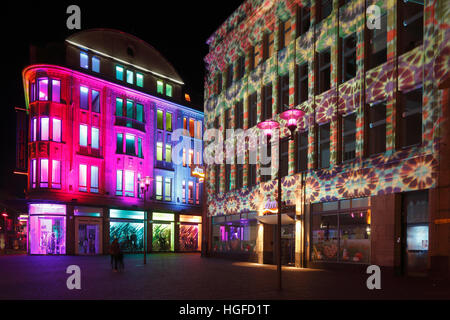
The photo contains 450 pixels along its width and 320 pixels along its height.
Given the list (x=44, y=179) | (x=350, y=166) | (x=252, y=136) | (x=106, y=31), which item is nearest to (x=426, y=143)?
(x=350, y=166)

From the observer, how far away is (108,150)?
4150 centimetres

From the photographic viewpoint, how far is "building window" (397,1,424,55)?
59.5ft

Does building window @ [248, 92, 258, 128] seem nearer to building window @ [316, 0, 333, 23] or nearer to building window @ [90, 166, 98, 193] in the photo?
building window @ [316, 0, 333, 23]

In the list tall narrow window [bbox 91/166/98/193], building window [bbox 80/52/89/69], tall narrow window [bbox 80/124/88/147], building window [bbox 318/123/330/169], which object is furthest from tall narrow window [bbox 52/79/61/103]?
building window [bbox 318/123/330/169]

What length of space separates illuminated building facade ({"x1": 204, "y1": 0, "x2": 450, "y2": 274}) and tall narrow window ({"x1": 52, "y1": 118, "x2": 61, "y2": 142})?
17.0 meters

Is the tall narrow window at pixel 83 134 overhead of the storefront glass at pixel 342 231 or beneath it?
overhead

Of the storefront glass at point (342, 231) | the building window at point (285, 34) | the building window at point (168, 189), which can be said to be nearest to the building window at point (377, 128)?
the storefront glass at point (342, 231)

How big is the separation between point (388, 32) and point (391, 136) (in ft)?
16.4

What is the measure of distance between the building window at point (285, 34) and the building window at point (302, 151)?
6.42m

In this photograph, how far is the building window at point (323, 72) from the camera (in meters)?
23.5

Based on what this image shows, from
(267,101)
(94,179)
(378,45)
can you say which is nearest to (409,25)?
(378,45)

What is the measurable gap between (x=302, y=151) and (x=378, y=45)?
765cm

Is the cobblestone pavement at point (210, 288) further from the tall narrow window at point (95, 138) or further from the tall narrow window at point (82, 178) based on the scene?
the tall narrow window at point (95, 138)

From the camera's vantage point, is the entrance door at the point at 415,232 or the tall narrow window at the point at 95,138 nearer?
the entrance door at the point at 415,232
